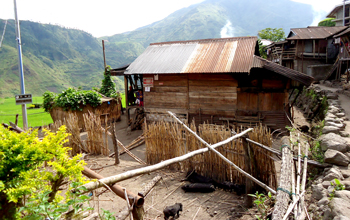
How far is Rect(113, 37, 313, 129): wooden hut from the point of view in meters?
9.39

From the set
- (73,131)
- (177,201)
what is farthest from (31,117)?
(177,201)

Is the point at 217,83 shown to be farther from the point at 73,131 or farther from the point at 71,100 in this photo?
the point at 71,100

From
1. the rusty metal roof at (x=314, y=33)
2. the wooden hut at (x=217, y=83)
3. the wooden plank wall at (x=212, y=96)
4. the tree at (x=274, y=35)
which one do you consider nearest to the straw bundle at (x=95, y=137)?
the wooden hut at (x=217, y=83)

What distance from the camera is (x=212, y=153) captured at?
5.61 m

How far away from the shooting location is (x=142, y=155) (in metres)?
8.66

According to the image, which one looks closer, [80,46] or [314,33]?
[314,33]

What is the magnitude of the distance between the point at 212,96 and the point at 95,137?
5.32 metres

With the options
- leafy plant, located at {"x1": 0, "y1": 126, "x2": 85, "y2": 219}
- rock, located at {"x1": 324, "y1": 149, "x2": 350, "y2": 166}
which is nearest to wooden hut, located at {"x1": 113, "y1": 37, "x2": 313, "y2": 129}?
rock, located at {"x1": 324, "y1": 149, "x2": 350, "y2": 166}

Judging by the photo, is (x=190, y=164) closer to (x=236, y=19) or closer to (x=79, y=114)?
(x=79, y=114)

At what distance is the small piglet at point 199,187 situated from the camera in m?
5.18

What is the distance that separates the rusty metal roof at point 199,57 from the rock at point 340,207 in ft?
21.4

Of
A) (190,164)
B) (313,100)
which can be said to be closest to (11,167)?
(190,164)

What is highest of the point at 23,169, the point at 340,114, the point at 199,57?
the point at 199,57

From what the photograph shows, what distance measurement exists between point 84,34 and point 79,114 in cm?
6987
